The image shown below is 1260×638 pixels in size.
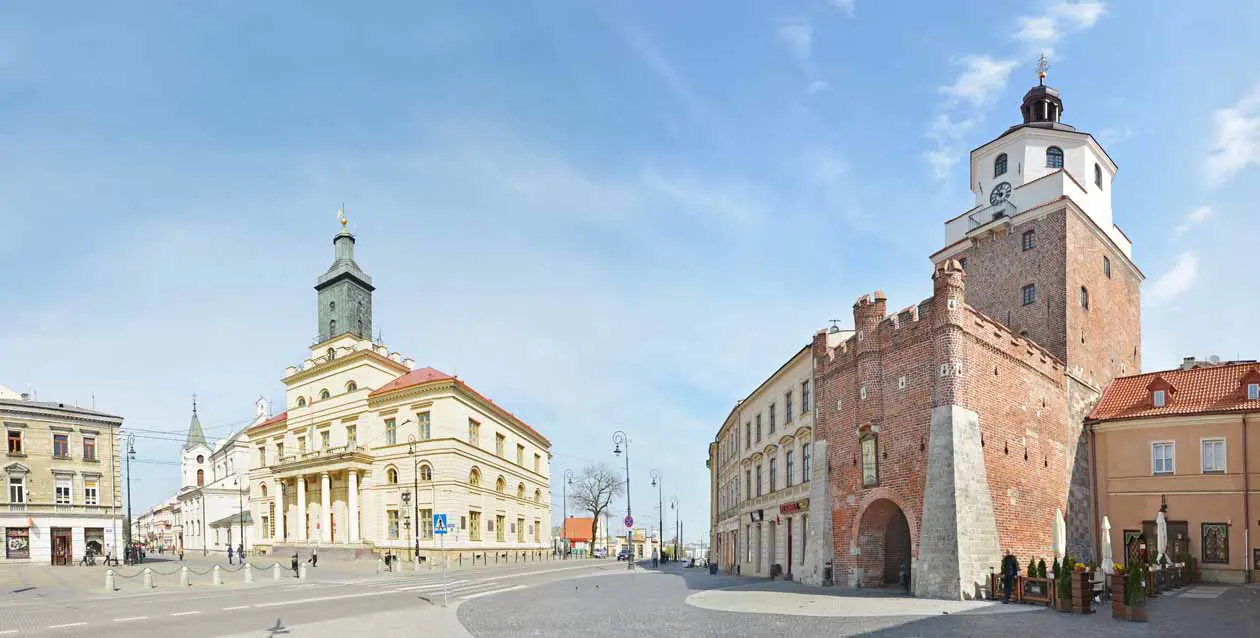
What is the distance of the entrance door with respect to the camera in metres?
50.6

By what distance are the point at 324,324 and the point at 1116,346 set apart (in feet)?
191

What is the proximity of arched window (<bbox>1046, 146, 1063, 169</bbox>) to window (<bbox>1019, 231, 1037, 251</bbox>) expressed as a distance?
10.2 feet

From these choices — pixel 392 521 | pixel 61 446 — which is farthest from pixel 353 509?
pixel 61 446

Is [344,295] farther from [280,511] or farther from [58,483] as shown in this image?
[58,483]

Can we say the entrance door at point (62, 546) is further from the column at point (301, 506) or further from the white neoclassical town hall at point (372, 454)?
the column at point (301, 506)

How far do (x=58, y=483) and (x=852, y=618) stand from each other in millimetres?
53998

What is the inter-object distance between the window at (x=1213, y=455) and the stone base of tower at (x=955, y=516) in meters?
12.2

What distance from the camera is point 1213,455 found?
29406mm

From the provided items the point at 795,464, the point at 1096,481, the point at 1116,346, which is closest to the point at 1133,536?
the point at 1096,481

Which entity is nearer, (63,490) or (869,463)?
(869,463)

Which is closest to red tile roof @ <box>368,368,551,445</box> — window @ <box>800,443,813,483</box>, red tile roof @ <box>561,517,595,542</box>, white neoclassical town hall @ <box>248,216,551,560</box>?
white neoclassical town hall @ <box>248,216,551,560</box>

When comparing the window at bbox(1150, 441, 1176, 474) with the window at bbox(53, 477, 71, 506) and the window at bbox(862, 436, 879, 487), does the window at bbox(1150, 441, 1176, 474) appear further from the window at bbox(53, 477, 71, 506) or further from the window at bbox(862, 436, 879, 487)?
the window at bbox(53, 477, 71, 506)

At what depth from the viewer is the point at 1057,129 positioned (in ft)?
111

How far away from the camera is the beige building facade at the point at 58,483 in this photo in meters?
50.3
